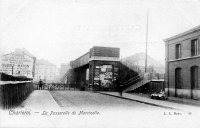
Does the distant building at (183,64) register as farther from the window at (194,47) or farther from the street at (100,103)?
the street at (100,103)

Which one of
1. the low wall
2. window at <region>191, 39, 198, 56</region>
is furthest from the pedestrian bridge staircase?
window at <region>191, 39, 198, 56</region>

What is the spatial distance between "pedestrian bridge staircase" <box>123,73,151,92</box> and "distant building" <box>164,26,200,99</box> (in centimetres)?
507

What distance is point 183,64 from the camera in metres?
20.8

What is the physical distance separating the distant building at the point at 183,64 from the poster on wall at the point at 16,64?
13296 millimetres

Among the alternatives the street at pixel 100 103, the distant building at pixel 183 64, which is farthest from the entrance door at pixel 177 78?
the street at pixel 100 103

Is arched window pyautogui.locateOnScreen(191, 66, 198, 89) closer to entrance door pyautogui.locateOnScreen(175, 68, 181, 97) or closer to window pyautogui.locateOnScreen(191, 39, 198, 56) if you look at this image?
window pyautogui.locateOnScreen(191, 39, 198, 56)

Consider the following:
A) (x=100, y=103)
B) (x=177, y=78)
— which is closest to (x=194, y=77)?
(x=177, y=78)

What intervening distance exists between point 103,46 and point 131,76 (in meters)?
5.17

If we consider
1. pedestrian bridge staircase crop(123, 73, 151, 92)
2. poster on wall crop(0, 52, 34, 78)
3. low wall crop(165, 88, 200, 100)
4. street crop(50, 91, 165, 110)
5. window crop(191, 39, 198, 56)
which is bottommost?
street crop(50, 91, 165, 110)

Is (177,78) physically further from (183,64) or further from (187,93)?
(187,93)

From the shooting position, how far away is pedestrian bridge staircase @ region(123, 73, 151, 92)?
2833 cm

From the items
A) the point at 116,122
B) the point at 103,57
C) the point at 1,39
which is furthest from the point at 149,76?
the point at 1,39

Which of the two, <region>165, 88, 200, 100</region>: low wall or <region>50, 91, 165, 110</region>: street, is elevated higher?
<region>165, 88, 200, 100</region>: low wall

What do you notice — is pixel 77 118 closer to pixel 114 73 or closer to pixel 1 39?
pixel 1 39
